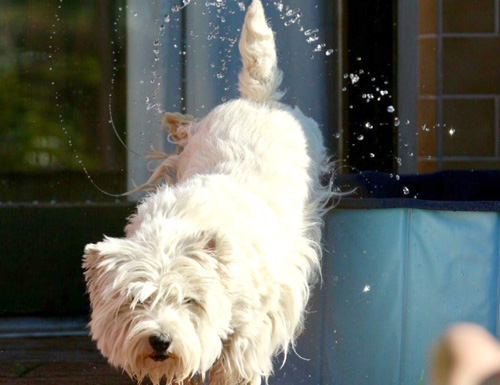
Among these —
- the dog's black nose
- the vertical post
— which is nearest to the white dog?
the dog's black nose

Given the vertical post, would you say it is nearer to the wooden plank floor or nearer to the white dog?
the white dog

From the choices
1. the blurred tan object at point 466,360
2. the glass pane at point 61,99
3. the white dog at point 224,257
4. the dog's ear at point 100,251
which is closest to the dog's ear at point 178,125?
the white dog at point 224,257

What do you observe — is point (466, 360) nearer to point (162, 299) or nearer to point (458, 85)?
point (162, 299)

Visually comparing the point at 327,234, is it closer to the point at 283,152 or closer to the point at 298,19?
the point at 283,152

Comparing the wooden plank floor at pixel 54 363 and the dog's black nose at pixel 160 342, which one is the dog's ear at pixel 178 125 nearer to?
the wooden plank floor at pixel 54 363

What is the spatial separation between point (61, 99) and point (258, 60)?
158 cm

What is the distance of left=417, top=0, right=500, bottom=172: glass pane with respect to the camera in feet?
15.0

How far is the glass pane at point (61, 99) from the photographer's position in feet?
15.4

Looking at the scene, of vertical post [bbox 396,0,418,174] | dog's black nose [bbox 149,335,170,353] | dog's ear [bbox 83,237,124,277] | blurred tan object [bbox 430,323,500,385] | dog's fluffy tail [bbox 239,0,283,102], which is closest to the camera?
blurred tan object [bbox 430,323,500,385]

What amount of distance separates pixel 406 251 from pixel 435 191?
122cm

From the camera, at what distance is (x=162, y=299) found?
2443mm

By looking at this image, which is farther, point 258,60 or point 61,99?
point 61,99

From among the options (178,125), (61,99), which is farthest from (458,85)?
(61,99)

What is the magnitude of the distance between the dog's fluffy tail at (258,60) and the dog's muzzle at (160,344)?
173 centimetres
